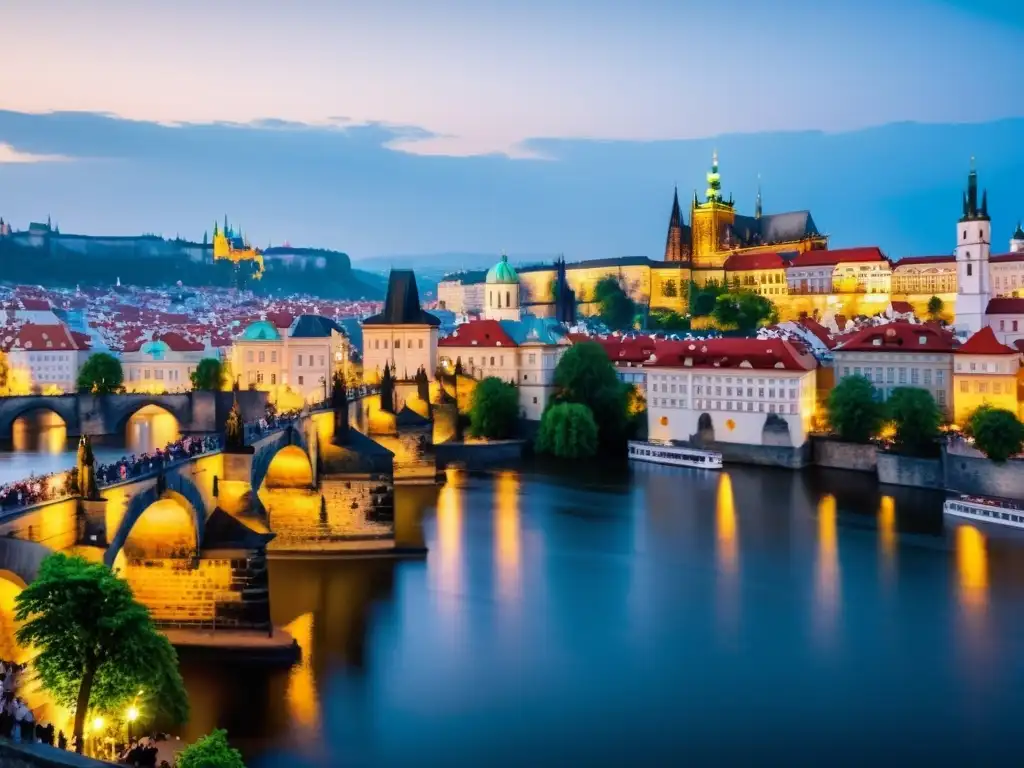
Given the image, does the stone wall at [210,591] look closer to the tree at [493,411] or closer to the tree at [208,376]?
the tree at [493,411]

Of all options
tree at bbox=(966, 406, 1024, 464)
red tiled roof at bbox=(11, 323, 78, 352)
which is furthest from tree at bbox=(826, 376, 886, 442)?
red tiled roof at bbox=(11, 323, 78, 352)

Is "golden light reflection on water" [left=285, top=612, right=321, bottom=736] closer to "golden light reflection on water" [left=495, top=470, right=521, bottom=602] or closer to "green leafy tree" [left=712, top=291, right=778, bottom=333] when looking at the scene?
"golden light reflection on water" [left=495, top=470, right=521, bottom=602]

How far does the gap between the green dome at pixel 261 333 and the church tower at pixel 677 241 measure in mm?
39737

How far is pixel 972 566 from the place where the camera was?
71.0 ft

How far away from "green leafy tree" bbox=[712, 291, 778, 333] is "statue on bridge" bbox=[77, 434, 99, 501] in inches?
1938

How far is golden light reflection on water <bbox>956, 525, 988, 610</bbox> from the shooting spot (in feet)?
63.6

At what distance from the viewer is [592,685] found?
15.5 metres

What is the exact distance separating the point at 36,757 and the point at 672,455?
1172 inches

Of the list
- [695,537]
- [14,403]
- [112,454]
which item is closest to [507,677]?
[695,537]

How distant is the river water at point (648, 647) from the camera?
13.5 m

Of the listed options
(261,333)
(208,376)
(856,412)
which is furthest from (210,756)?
(208,376)

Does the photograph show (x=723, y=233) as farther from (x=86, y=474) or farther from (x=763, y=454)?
(x=86, y=474)

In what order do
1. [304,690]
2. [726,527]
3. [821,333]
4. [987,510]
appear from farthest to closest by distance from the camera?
[821,333] < [987,510] < [726,527] < [304,690]

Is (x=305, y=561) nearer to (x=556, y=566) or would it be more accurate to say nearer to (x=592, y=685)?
(x=556, y=566)
